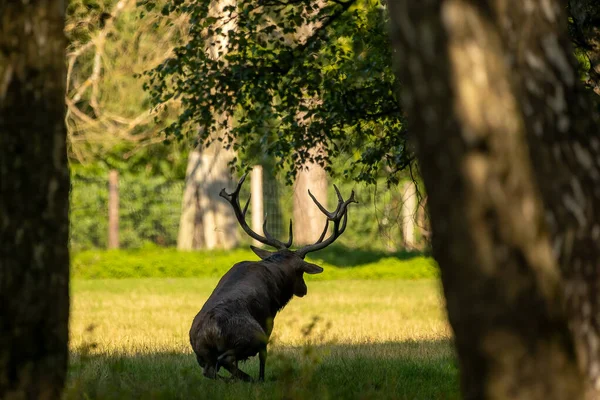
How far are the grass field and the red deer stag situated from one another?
0.22 m

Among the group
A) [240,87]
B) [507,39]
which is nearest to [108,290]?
[240,87]

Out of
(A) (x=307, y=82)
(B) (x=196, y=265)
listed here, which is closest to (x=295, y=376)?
(A) (x=307, y=82)

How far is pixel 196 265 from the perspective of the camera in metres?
23.9

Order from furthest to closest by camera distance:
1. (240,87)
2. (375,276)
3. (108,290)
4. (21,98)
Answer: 1. (375,276)
2. (108,290)
3. (240,87)
4. (21,98)

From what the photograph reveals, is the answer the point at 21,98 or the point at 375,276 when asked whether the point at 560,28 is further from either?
the point at 375,276

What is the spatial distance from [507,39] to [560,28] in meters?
0.44

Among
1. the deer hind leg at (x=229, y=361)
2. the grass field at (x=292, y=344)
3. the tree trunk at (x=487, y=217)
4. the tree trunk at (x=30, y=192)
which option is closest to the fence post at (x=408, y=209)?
the grass field at (x=292, y=344)

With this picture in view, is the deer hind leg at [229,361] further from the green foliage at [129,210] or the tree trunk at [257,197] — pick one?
the green foliage at [129,210]

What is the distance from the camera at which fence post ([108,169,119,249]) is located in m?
26.0

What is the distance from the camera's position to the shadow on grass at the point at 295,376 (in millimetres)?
5949

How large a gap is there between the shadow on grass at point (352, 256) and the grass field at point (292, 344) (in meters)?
1.76

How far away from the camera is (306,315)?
53.2 ft

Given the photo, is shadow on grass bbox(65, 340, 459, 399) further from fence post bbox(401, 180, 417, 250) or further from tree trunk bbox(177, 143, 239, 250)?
tree trunk bbox(177, 143, 239, 250)

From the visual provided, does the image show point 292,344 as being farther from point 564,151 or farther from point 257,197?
point 257,197
